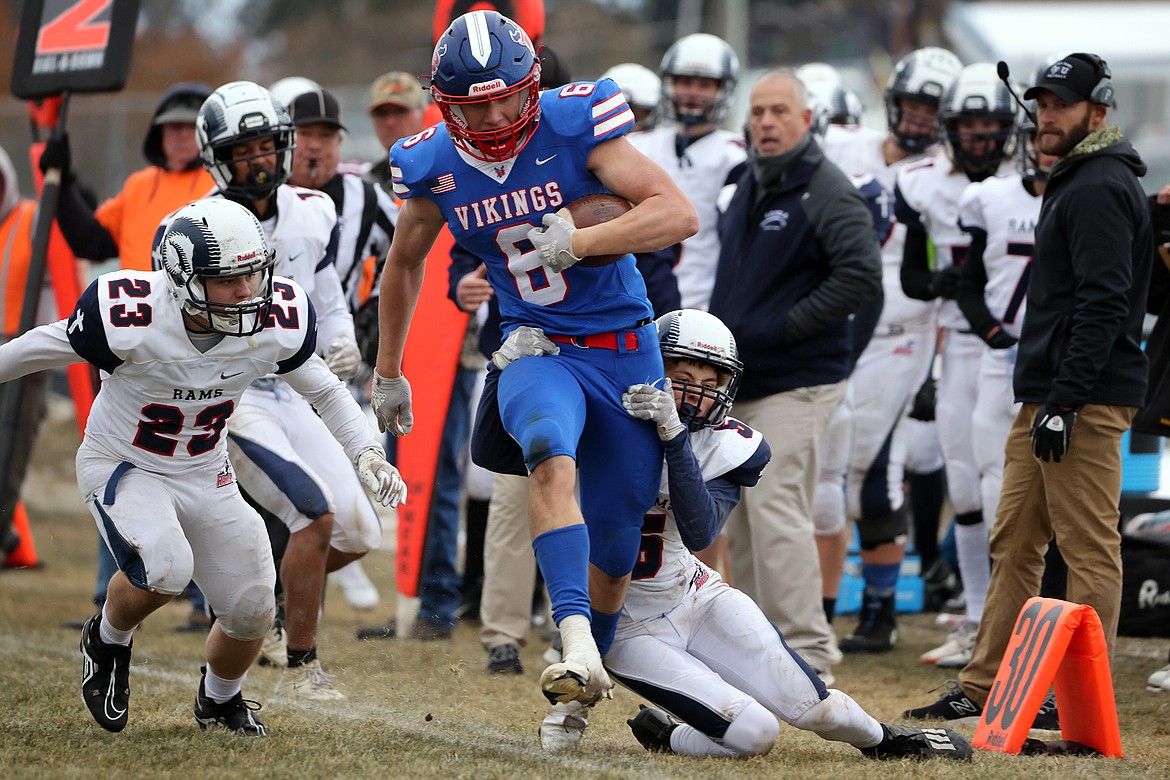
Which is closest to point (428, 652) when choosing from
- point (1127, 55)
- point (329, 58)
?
point (1127, 55)

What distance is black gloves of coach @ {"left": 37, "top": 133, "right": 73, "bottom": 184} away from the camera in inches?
264

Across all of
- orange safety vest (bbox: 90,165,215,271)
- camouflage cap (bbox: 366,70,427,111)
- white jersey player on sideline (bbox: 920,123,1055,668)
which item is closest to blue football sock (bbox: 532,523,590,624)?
white jersey player on sideline (bbox: 920,123,1055,668)

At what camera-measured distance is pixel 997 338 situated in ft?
19.9

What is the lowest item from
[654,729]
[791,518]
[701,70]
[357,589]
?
[357,589]

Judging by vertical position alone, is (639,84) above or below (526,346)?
above

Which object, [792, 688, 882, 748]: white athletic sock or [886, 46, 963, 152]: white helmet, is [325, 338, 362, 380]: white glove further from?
[886, 46, 963, 152]: white helmet

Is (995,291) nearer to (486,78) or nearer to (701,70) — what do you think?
(701,70)

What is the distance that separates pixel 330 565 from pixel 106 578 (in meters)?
1.76

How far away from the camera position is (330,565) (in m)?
5.63

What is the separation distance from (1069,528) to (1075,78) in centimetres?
141

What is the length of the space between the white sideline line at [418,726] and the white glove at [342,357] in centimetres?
114

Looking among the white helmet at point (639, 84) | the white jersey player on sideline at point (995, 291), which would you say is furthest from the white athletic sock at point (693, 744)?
the white helmet at point (639, 84)

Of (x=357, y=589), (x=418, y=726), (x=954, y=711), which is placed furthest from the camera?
(x=357, y=589)

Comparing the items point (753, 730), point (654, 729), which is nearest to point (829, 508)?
point (654, 729)
